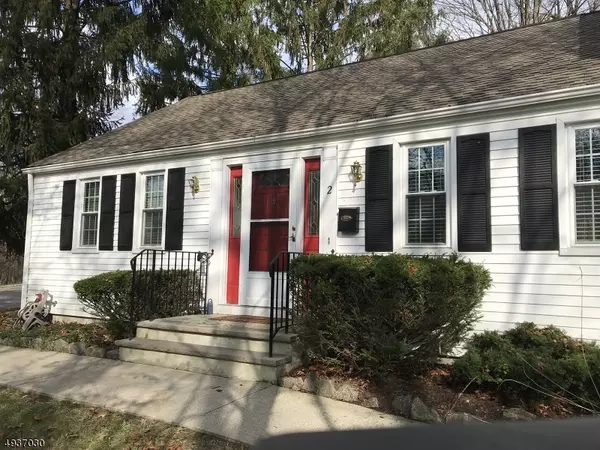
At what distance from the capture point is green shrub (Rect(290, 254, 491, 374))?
4316 mm

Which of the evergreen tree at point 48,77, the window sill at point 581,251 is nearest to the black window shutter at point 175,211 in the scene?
the window sill at point 581,251

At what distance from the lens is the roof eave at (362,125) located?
4.95 m

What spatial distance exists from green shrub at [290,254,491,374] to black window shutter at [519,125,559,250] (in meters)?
0.84

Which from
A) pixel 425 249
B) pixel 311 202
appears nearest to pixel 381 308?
pixel 425 249

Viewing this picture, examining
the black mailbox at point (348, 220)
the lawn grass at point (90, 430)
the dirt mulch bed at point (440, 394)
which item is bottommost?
the lawn grass at point (90, 430)

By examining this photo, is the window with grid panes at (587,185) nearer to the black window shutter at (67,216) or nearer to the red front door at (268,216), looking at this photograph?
the red front door at (268,216)

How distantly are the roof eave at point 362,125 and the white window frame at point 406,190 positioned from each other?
30cm

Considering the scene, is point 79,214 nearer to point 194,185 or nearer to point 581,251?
point 194,185

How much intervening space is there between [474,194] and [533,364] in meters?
2.08

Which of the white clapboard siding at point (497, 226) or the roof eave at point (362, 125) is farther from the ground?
the roof eave at point (362, 125)

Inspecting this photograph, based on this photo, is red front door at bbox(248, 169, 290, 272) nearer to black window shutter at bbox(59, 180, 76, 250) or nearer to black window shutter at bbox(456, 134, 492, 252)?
black window shutter at bbox(456, 134, 492, 252)

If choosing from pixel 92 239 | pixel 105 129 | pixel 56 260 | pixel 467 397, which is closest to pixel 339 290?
pixel 467 397

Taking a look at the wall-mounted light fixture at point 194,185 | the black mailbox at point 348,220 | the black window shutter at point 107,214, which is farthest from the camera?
the black window shutter at point 107,214

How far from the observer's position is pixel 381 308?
434 centimetres
